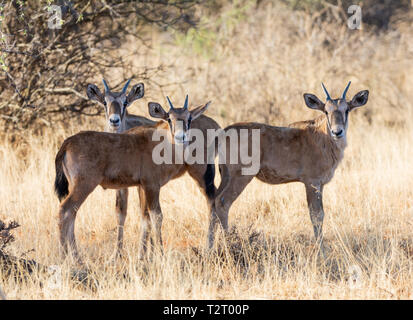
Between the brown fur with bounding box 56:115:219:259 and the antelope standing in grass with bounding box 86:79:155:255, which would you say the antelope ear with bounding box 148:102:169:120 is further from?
the antelope standing in grass with bounding box 86:79:155:255

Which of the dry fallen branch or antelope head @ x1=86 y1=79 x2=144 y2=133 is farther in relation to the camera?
antelope head @ x1=86 y1=79 x2=144 y2=133

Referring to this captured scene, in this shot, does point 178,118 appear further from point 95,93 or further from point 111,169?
point 95,93

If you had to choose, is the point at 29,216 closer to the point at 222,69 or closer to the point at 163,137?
the point at 163,137

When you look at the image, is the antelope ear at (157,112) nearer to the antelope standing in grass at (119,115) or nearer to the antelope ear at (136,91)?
the antelope standing in grass at (119,115)

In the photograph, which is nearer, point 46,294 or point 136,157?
point 46,294

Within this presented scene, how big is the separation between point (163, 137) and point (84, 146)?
3.53 ft

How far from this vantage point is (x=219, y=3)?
20.2 m

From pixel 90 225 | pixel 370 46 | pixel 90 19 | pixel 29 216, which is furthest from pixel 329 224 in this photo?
pixel 370 46

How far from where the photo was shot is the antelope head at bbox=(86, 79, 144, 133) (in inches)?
369

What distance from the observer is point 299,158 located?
29.5 feet

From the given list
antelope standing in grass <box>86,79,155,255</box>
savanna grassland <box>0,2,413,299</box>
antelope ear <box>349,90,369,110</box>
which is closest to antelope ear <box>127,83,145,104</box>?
antelope standing in grass <box>86,79,155,255</box>

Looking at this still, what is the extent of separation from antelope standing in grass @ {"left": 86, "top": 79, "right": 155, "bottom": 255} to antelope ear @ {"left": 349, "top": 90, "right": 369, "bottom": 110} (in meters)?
2.95

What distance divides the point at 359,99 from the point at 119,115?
314cm

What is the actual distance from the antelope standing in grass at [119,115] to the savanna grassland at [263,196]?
1.20ft
